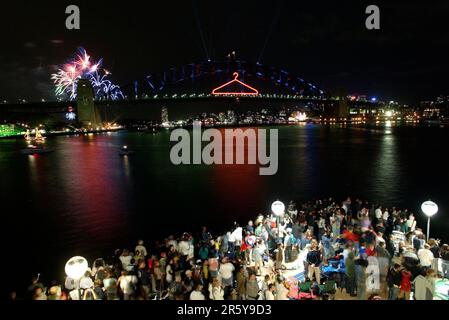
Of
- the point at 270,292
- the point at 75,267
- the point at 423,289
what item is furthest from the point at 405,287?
the point at 75,267

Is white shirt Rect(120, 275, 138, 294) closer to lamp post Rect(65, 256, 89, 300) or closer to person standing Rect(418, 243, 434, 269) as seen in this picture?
lamp post Rect(65, 256, 89, 300)

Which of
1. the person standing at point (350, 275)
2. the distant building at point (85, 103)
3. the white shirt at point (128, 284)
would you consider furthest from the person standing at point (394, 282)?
the distant building at point (85, 103)

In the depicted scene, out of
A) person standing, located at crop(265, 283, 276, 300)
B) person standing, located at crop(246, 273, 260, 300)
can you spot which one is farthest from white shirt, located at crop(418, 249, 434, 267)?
person standing, located at crop(246, 273, 260, 300)

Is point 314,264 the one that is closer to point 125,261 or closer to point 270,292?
point 270,292

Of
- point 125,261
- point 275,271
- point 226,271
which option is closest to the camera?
point 226,271

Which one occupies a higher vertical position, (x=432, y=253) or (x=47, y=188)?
(x=432, y=253)

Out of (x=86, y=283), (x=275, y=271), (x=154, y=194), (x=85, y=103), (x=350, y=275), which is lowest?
(x=154, y=194)
